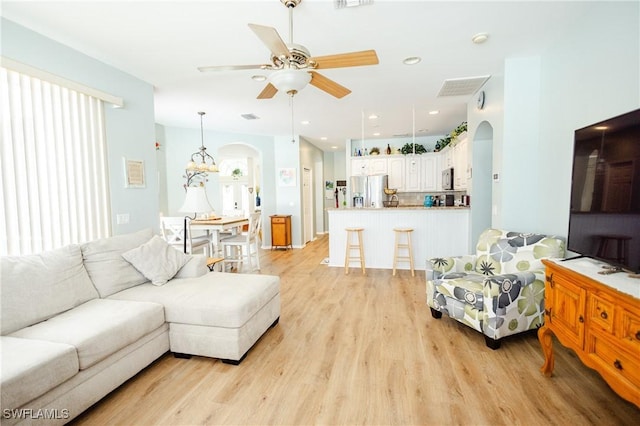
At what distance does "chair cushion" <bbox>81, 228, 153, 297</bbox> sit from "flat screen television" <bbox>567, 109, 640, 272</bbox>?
3.53 m

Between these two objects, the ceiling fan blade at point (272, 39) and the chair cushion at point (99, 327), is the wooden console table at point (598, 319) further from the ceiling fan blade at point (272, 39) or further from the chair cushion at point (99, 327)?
the chair cushion at point (99, 327)

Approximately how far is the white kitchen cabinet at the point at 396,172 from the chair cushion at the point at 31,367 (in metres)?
6.48

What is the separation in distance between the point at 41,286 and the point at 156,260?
2.78 ft

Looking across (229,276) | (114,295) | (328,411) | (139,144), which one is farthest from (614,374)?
(139,144)

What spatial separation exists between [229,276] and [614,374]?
2.76 metres

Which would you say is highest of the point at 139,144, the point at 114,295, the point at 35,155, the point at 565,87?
the point at 565,87

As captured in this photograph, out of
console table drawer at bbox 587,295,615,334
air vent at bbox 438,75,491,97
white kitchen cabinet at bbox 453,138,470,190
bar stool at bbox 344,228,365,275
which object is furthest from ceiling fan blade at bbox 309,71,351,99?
white kitchen cabinet at bbox 453,138,470,190

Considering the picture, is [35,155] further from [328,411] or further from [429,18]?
[429,18]

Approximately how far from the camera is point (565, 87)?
265 centimetres

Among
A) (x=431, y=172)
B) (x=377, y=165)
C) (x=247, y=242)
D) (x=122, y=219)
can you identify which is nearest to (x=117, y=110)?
(x=122, y=219)

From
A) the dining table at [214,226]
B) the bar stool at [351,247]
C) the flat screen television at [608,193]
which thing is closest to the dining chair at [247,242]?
the dining table at [214,226]

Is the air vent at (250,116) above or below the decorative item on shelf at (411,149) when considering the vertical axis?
above

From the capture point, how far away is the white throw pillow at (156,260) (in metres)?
2.72

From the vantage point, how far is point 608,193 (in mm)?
1674
